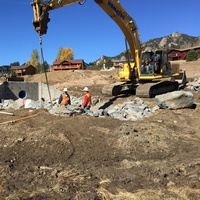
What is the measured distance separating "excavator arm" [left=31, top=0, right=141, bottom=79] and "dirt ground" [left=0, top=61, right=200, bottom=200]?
3.04 m

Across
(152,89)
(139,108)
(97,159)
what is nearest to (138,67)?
(152,89)

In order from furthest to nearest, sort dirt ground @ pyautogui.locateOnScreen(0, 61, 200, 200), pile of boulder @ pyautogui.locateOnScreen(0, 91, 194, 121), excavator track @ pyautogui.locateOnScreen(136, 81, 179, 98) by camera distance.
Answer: excavator track @ pyautogui.locateOnScreen(136, 81, 179, 98) < pile of boulder @ pyautogui.locateOnScreen(0, 91, 194, 121) < dirt ground @ pyautogui.locateOnScreen(0, 61, 200, 200)

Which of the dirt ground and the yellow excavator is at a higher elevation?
the yellow excavator

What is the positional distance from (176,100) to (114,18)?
4.83 m

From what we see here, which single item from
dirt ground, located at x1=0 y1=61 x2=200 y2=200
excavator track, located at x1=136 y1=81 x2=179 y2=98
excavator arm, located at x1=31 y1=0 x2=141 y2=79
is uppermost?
excavator arm, located at x1=31 y1=0 x2=141 y2=79

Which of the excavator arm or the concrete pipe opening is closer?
the excavator arm

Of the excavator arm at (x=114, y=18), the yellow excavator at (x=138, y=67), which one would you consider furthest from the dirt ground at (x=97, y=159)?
the yellow excavator at (x=138, y=67)

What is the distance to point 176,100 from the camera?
11.5 metres

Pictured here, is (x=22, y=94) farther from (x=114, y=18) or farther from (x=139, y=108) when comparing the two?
(x=139, y=108)

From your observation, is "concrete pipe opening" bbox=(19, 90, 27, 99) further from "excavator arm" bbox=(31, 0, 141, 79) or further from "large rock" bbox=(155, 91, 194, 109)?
"large rock" bbox=(155, 91, 194, 109)

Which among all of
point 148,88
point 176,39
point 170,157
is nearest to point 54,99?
point 148,88

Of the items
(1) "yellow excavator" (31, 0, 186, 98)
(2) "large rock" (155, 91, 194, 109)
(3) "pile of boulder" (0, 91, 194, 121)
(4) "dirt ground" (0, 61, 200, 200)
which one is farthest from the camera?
(1) "yellow excavator" (31, 0, 186, 98)

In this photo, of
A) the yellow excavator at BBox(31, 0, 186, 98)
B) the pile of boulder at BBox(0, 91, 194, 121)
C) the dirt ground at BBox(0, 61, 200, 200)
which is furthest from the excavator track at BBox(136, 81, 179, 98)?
the dirt ground at BBox(0, 61, 200, 200)

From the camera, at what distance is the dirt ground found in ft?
15.9
